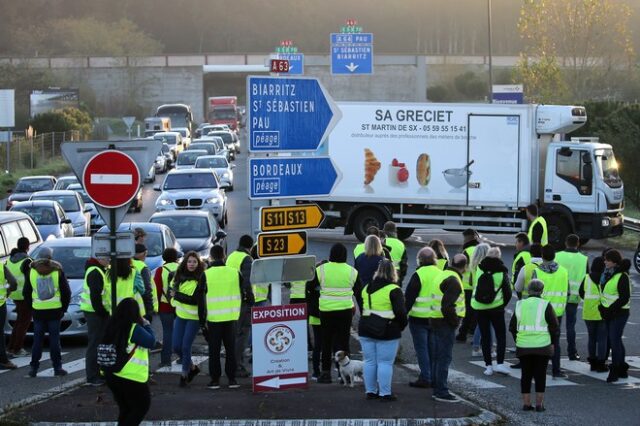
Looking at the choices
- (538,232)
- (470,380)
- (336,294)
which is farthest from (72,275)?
(538,232)

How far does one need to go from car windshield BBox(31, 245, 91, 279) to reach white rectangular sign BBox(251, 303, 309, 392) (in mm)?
5737

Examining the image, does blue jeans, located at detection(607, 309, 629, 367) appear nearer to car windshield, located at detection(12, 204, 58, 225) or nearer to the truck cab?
the truck cab

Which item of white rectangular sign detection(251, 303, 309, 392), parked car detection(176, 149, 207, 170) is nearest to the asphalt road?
white rectangular sign detection(251, 303, 309, 392)

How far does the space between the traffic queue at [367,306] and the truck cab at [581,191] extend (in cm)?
1284

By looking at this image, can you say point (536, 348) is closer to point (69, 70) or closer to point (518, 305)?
point (518, 305)

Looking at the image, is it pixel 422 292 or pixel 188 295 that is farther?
pixel 188 295

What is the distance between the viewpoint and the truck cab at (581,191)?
90.5 feet

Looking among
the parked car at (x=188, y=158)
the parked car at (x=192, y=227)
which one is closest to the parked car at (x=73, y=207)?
the parked car at (x=192, y=227)

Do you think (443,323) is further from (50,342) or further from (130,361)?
(50,342)

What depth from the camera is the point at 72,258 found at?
17.5m

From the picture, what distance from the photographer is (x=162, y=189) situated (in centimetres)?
3219

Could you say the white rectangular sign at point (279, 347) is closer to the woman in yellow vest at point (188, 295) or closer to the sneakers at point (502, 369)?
the woman in yellow vest at point (188, 295)

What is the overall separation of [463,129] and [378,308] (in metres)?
17.2

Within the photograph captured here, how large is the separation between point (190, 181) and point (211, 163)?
9584mm
